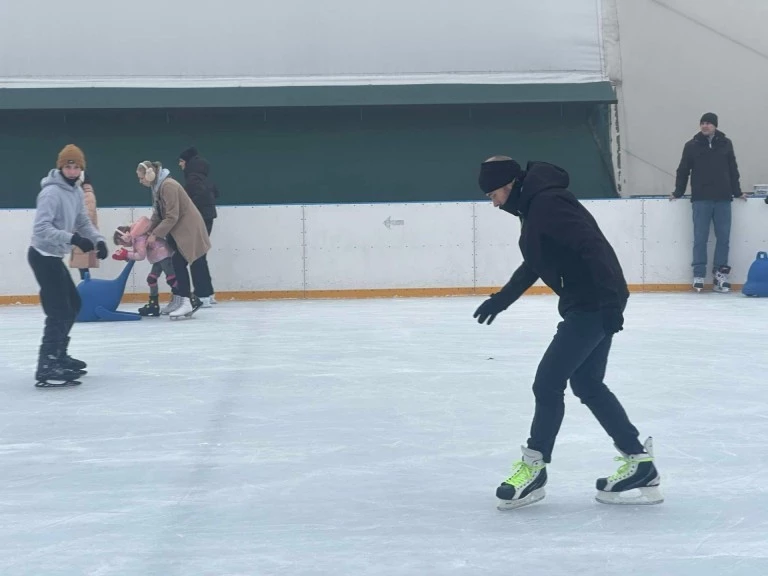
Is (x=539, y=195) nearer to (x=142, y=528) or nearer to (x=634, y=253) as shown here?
(x=142, y=528)

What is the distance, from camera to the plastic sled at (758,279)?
13219mm

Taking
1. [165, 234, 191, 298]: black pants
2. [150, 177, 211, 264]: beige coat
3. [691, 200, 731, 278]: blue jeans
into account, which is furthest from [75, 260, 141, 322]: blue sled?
[691, 200, 731, 278]: blue jeans

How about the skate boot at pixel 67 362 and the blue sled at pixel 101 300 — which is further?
the blue sled at pixel 101 300

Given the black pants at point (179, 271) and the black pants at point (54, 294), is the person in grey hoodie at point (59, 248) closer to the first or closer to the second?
the black pants at point (54, 294)

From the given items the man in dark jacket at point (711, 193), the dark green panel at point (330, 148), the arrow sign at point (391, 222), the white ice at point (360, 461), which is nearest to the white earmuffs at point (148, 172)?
the white ice at point (360, 461)

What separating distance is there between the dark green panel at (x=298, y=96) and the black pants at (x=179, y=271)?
215 inches

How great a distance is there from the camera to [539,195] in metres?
4.07

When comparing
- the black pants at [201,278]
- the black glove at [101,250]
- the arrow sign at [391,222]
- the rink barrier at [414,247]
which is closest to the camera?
the black glove at [101,250]

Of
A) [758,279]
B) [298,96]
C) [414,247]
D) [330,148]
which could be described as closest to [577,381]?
[758,279]

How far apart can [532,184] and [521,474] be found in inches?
39.9

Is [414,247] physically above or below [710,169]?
below

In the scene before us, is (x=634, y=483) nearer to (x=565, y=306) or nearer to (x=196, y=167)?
(x=565, y=306)

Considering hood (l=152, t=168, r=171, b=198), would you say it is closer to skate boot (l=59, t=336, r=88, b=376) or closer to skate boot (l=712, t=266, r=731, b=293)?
skate boot (l=59, t=336, r=88, b=376)

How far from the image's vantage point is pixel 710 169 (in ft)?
45.2
